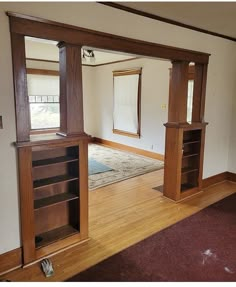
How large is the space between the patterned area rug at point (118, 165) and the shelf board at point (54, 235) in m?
1.39

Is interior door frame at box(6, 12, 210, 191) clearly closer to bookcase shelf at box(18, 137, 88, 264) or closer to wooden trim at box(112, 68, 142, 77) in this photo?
bookcase shelf at box(18, 137, 88, 264)

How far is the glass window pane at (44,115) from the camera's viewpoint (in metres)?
6.55

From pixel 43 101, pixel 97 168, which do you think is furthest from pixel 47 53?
pixel 97 168

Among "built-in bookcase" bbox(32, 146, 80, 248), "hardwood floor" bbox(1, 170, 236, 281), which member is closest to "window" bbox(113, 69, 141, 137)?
"hardwood floor" bbox(1, 170, 236, 281)

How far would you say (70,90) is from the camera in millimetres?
2293

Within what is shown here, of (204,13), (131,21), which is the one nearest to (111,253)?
(131,21)

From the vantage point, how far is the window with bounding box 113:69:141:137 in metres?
6.00

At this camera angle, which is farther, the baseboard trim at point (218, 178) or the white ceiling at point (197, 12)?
the baseboard trim at point (218, 178)

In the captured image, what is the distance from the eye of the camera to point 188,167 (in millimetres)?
3828

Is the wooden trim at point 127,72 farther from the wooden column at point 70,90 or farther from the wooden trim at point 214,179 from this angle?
the wooden column at point 70,90

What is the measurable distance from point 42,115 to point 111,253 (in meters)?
5.12

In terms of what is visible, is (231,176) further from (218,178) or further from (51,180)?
(51,180)

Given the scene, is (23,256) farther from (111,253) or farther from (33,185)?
(111,253)

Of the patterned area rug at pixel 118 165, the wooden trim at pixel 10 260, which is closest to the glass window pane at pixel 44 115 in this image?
the patterned area rug at pixel 118 165
